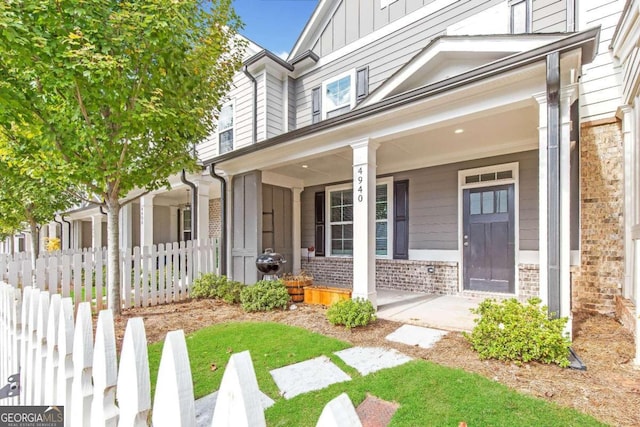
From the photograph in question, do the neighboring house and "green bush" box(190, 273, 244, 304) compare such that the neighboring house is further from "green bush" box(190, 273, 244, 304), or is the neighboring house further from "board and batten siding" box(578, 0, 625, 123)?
"green bush" box(190, 273, 244, 304)

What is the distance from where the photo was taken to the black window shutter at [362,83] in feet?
25.7

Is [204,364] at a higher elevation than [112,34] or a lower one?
lower

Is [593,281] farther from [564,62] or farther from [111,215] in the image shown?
[111,215]

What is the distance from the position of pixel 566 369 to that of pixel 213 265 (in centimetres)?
640

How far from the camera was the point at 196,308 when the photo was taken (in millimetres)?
5863

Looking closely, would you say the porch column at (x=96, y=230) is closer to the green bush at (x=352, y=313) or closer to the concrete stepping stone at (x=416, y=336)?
the green bush at (x=352, y=313)

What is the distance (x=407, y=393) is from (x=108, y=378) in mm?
Result: 2159

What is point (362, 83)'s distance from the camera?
7.93 metres

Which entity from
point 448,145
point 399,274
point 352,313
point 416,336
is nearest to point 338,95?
point 448,145

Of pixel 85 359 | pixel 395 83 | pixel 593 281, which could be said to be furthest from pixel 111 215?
pixel 593 281

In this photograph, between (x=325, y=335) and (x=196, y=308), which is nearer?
(x=325, y=335)

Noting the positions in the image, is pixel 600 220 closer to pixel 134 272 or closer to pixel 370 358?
pixel 370 358

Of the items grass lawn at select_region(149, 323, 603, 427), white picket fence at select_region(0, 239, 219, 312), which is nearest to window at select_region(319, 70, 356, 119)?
white picket fence at select_region(0, 239, 219, 312)

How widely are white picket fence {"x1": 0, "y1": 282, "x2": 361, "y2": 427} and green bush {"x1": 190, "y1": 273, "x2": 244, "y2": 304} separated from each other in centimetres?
456
